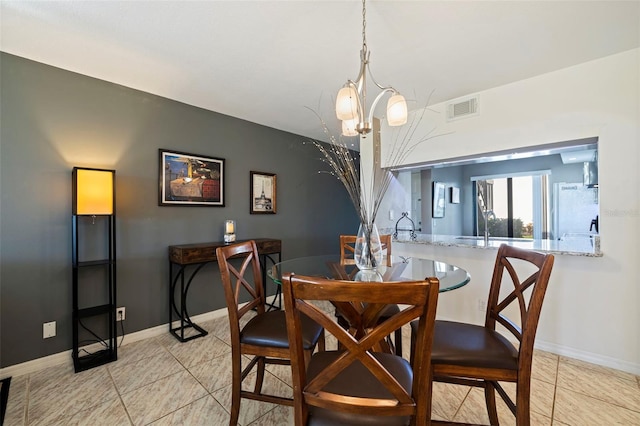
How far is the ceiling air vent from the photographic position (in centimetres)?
276

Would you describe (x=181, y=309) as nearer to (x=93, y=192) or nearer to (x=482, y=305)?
(x=93, y=192)

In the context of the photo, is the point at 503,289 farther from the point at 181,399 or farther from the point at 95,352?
the point at 95,352

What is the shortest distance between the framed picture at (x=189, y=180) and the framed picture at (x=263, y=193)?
0.44 m

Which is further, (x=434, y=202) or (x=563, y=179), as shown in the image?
(x=434, y=202)

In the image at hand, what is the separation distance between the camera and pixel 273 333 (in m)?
1.45

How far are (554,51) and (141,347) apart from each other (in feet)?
13.7

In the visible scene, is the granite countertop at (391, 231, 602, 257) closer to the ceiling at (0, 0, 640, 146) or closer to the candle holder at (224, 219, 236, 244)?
the ceiling at (0, 0, 640, 146)

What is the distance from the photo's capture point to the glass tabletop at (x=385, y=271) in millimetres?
1578

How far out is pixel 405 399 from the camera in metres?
0.87

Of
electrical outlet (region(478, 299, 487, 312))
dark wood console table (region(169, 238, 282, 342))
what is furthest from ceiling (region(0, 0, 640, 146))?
electrical outlet (region(478, 299, 487, 312))

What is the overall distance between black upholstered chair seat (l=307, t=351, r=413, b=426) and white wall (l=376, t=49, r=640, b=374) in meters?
2.09

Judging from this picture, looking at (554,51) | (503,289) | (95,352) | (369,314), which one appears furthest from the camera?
(503,289)

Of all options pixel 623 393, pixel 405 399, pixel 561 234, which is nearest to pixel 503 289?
pixel 623 393

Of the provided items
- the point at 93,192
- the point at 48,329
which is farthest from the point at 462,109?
the point at 48,329
